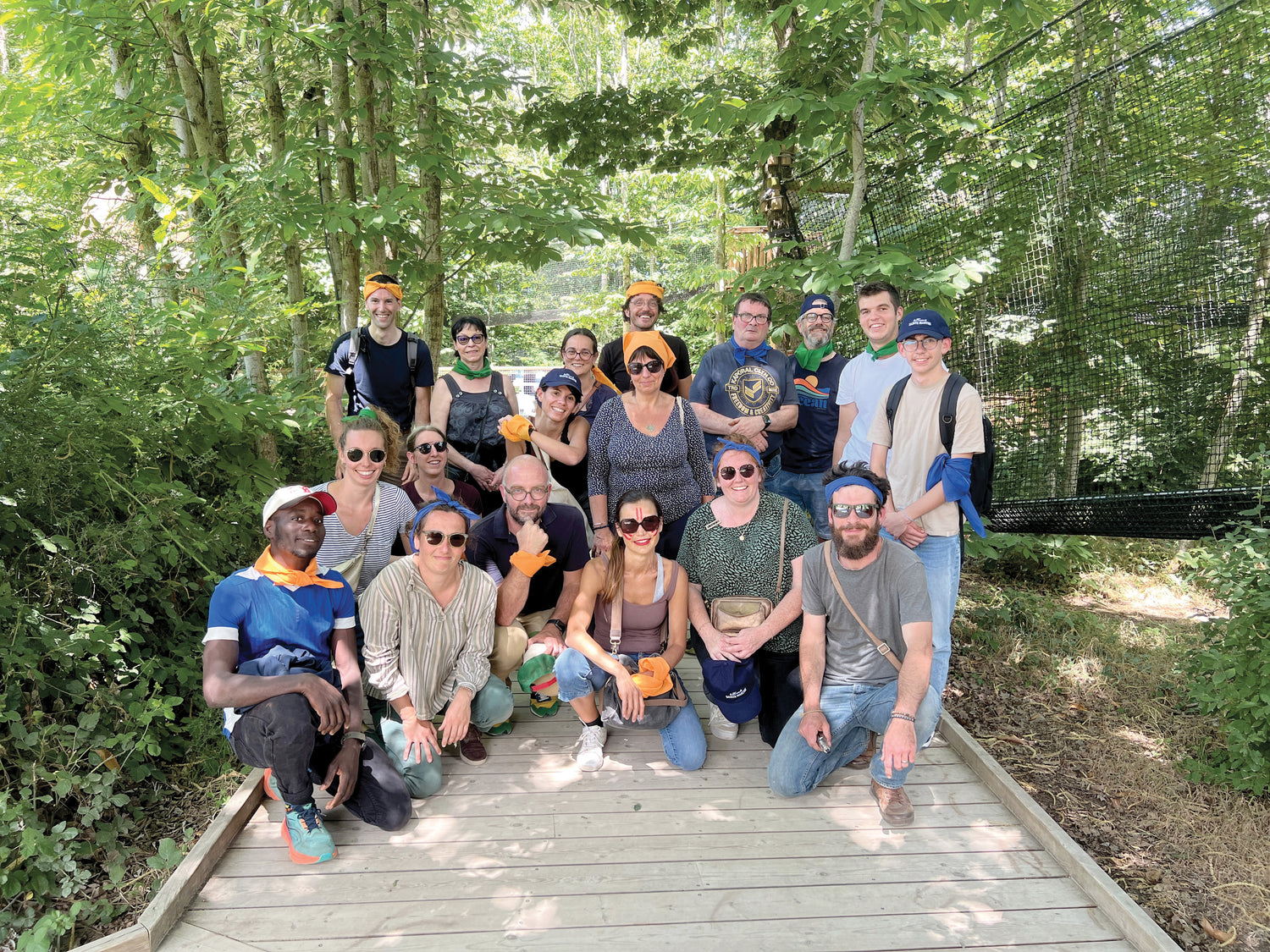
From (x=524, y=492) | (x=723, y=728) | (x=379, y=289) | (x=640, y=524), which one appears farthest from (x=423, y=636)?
(x=379, y=289)

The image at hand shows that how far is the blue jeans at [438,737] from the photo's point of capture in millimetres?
3457

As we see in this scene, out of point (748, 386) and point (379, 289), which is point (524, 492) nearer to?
point (748, 386)

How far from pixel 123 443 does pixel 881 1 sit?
16.8ft

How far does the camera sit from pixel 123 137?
19.9ft

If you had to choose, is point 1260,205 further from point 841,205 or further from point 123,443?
point 123,443

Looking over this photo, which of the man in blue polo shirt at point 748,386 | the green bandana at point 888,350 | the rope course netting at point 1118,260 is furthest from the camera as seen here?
the rope course netting at point 1118,260

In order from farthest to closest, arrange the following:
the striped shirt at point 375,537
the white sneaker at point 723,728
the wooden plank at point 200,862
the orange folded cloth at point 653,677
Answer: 1. the white sneaker at point 723,728
2. the striped shirt at point 375,537
3. the orange folded cloth at point 653,677
4. the wooden plank at point 200,862

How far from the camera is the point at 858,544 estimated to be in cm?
341

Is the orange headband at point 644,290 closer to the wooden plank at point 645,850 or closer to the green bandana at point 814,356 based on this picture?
the green bandana at point 814,356

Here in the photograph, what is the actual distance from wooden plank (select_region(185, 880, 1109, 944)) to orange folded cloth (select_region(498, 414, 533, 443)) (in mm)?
2440

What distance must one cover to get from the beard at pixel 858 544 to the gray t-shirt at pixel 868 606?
0.07m

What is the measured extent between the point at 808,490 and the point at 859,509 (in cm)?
169

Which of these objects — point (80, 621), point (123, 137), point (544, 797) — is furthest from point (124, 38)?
point (544, 797)

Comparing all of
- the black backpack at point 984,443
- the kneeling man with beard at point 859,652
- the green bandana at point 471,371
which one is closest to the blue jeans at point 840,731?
the kneeling man with beard at point 859,652
